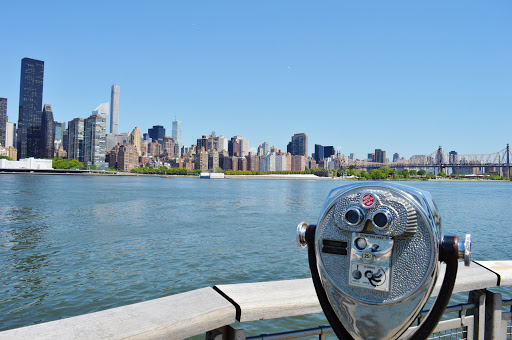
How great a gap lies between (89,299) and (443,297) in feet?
34.8

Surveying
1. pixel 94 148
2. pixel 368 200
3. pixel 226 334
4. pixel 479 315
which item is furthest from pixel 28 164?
pixel 368 200

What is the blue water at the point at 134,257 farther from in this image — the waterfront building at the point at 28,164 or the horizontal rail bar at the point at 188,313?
the waterfront building at the point at 28,164

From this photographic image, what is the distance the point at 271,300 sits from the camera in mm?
2012

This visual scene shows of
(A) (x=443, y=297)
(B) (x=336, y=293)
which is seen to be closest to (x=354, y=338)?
(B) (x=336, y=293)

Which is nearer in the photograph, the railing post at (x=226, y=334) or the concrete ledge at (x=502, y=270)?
the railing post at (x=226, y=334)

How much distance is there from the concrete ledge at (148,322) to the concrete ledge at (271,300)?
75 millimetres

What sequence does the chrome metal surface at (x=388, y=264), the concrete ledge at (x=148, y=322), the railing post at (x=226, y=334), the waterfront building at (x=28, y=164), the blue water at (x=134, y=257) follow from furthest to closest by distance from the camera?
1. the waterfront building at (x=28, y=164)
2. the blue water at (x=134, y=257)
3. the railing post at (x=226, y=334)
4. the concrete ledge at (x=148, y=322)
5. the chrome metal surface at (x=388, y=264)

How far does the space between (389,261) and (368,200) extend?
0.79 feet

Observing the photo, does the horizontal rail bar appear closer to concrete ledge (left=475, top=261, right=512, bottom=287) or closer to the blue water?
concrete ledge (left=475, top=261, right=512, bottom=287)

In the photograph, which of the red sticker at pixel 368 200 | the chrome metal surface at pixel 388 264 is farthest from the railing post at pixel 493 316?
the red sticker at pixel 368 200

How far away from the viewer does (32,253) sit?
1598cm

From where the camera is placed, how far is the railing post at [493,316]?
2.53 metres

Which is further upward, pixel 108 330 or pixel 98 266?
pixel 108 330

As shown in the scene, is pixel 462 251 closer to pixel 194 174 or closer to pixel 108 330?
pixel 108 330
